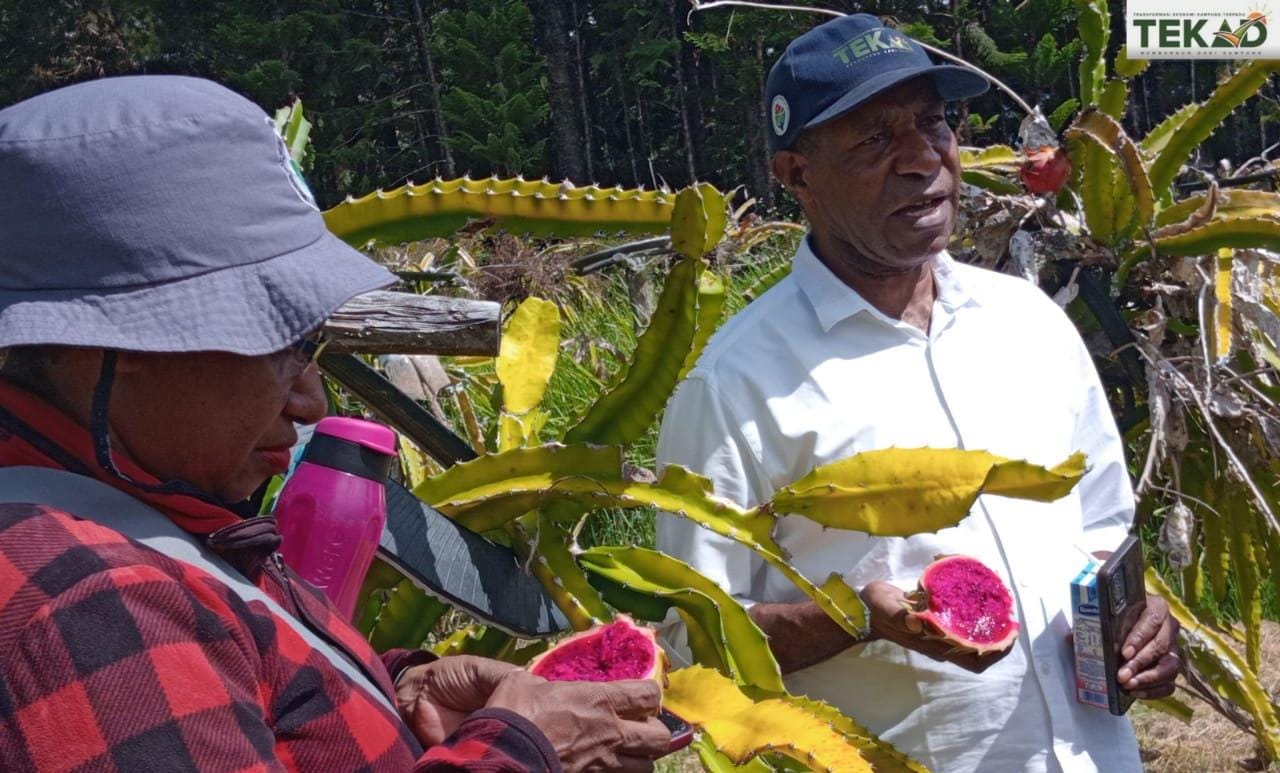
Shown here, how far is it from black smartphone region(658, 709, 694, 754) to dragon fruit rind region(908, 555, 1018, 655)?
0.56m

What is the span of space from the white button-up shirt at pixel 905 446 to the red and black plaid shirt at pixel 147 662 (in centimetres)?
99

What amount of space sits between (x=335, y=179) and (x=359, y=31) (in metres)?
4.55

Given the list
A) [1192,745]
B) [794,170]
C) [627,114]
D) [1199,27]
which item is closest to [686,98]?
[627,114]

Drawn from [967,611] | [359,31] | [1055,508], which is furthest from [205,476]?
[359,31]

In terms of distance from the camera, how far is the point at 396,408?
2.27 m

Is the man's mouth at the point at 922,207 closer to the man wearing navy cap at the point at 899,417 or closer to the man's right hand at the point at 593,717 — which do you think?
the man wearing navy cap at the point at 899,417

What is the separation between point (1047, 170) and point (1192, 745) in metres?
2.26

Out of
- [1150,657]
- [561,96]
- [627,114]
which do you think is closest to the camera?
[1150,657]

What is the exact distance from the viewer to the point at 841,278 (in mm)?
2352

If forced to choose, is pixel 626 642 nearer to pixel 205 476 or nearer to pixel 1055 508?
pixel 205 476

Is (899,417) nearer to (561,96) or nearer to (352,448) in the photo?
(352,448)

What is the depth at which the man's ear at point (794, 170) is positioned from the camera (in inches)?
95.7

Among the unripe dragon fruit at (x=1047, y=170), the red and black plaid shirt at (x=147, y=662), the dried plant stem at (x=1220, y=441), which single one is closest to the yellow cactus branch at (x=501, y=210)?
the red and black plaid shirt at (x=147, y=662)

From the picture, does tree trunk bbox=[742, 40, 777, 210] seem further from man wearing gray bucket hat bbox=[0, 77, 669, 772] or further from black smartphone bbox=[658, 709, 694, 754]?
man wearing gray bucket hat bbox=[0, 77, 669, 772]
